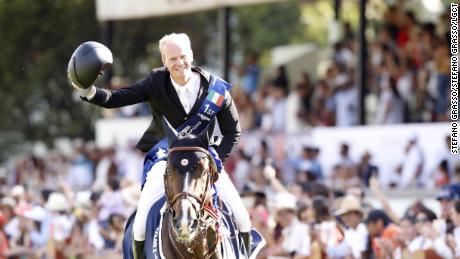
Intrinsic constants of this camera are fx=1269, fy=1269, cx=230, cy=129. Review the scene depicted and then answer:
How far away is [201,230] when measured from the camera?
905 centimetres

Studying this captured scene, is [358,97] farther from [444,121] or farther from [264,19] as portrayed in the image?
[264,19]

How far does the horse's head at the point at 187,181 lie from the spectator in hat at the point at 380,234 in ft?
14.1

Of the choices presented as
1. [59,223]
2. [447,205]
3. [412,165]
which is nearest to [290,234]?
[447,205]

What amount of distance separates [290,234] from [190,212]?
5723 millimetres

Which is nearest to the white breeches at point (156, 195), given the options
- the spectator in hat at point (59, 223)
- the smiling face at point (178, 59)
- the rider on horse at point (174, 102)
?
the rider on horse at point (174, 102)

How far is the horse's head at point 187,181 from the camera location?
8742 mm

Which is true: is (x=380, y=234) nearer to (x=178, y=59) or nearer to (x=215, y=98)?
(x=215, y=98)

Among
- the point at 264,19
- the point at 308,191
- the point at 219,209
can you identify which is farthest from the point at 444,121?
the point at 264,19

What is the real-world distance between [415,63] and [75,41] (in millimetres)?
16766

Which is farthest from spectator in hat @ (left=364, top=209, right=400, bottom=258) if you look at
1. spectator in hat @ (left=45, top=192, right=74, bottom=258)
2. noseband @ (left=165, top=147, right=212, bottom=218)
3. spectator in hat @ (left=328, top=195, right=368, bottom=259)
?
spectator in hat @ (left=45, top=192, right=74, bottom=258)

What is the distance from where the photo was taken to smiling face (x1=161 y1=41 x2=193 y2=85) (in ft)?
31.4

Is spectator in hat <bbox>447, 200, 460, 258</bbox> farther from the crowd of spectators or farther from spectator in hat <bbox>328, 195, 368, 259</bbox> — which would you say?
the crowd of spectators

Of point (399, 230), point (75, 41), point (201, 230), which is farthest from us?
point (75, 41)

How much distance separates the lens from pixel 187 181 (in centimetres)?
883
